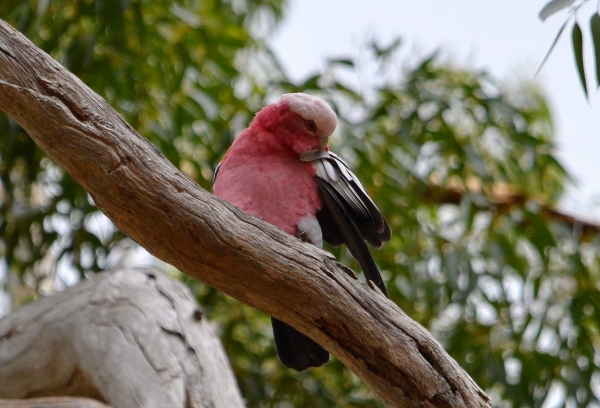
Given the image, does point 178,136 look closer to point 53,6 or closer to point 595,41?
point 53,6

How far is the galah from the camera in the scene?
1804 millimetres

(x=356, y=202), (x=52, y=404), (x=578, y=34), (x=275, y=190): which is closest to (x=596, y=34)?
(x=578, y=34)

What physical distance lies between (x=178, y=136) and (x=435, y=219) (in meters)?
1.30

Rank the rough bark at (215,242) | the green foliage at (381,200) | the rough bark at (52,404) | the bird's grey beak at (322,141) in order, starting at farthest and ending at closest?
1. the green foliage at (381,200)
2. the bird's grey beak at (322,141)
3. the rough bark at (52,404)
4. the rough bark at (215,242)

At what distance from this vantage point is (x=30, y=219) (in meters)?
2.88

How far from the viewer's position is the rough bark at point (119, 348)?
1.95 meters

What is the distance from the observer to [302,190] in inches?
71.7

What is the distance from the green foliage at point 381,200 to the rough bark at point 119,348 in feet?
2.30

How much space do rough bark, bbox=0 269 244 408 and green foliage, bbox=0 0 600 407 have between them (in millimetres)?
701

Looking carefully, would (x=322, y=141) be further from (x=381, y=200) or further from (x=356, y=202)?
(x=381, y=200)

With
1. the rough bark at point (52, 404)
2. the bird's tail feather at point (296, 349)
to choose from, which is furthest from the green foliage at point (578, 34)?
the rough bark at point (52, 404)

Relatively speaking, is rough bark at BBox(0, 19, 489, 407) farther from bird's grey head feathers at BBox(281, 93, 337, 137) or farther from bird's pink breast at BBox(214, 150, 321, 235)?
bird's grey head feathers at BBox(281, 93, 337, 137)

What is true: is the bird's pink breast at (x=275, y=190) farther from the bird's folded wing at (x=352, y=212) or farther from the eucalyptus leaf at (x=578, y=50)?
the eucalyptus leaf at (x=578, y=50)

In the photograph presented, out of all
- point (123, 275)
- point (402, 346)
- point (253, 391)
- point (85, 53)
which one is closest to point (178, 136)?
point (85, 53)
